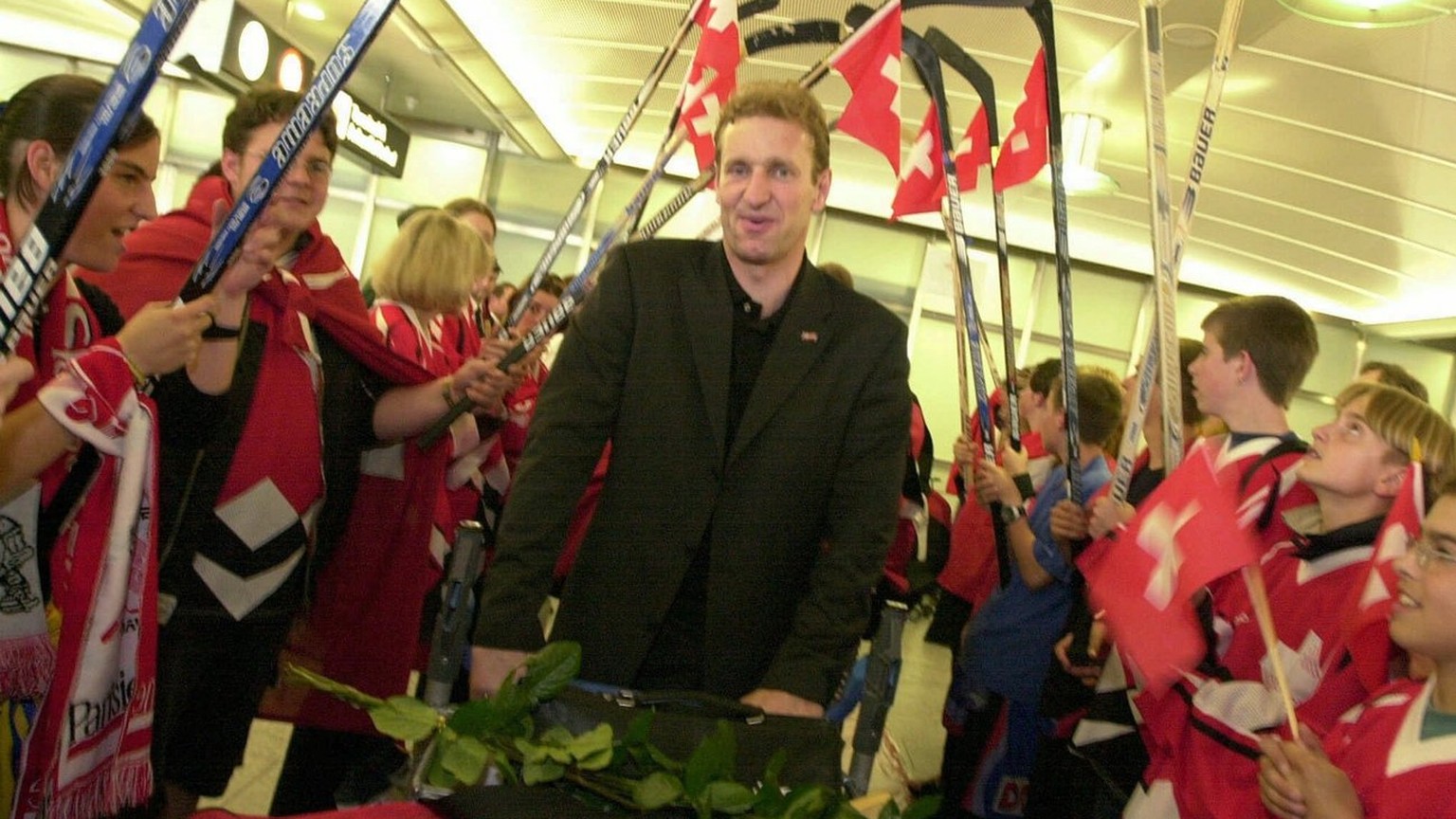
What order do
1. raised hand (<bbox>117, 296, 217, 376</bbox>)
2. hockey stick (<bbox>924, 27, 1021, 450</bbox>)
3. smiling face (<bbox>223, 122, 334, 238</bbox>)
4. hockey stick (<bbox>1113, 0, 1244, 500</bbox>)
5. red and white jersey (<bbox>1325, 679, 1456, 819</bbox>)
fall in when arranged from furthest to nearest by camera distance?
hockey stick (<bbox>924, 27, 1021, 450</bbox>), hockey stick (<bbox>1113, 0, 1244, 500</bbox>), smiling face (<bbox>223, 122, 334, 238</bbox>), raised hand (<bbox>117, 296, 217, 376</bbox>), red and white jersey (<bbox>1325, 679, 1456, 819</bbox>)

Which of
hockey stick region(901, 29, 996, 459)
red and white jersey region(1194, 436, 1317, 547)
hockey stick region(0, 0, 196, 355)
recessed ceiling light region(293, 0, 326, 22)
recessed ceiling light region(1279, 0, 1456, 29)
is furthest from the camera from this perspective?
recessed ceiling light region(293, 0, 326, 22)

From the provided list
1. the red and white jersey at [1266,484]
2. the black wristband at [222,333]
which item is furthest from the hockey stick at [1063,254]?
the black wristband at [222,333]

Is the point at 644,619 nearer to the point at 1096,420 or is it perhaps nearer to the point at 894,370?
the point at 894,370

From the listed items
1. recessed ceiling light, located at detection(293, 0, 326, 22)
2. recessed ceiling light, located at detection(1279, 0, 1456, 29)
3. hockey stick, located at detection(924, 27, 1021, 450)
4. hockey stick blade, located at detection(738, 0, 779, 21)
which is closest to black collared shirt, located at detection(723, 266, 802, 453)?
hockey stick, located at detection(924, 27, 1021, 450)

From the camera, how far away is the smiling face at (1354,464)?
2605 millimetres

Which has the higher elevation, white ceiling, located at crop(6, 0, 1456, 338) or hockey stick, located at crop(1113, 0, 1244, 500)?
white ceiling, located at crop(6, 0, 1456, 338)

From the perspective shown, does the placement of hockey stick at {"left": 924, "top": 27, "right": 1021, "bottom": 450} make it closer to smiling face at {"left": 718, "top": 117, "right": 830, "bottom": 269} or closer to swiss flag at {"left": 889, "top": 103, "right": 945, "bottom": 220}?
swiss flag at {"left": 889, "top": 103, "right": 945, "bottom": 220}

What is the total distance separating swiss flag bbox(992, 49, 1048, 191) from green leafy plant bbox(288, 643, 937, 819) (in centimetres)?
276

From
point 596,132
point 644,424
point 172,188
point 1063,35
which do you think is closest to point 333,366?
point 644,424

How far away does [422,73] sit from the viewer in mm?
10547

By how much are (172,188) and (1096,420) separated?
10.8m

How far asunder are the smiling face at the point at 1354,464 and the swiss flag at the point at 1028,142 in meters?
1.61

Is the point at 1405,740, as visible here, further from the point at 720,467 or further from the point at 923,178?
the point at 923,178

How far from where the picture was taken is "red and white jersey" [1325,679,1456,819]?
1.82m
